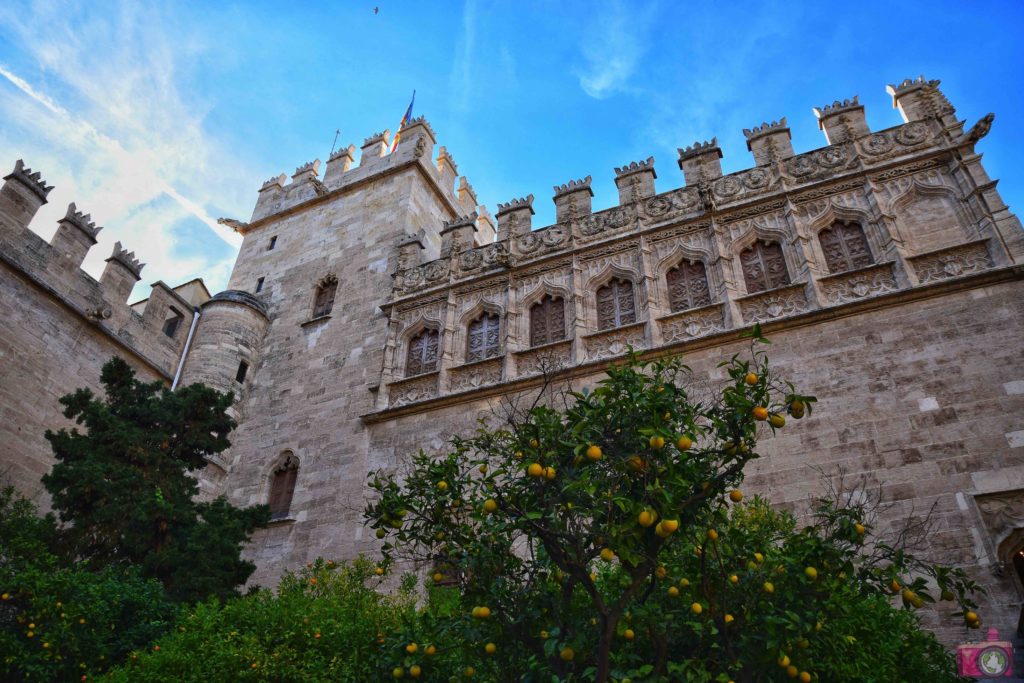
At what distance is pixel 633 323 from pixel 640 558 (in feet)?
27.6

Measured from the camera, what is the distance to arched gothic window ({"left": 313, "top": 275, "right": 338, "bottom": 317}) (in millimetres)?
17750

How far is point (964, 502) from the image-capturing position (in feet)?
30.0

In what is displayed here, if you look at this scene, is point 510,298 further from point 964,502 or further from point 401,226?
point 964,502

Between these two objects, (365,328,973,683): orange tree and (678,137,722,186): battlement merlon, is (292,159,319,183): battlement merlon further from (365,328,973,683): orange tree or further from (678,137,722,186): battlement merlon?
(365,328,973,683): orange tree

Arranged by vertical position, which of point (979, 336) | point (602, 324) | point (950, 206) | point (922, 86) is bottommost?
point (979, 336)

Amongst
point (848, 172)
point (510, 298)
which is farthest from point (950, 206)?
point (510, 298)

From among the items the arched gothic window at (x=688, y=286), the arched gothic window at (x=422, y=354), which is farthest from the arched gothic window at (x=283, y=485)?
the arched gothic window at (x=688, y=286)

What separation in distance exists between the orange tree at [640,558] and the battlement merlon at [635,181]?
989 cm

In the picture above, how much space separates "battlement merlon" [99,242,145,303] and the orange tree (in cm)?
1314

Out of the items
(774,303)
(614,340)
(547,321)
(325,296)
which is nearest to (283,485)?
(325,296)

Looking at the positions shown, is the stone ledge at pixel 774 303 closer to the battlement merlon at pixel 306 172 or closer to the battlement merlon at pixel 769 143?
the battlement merlon at pixel 769 143

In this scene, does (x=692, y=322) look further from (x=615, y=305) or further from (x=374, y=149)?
(x=374, y=149)

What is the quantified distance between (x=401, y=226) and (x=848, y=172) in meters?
10.2

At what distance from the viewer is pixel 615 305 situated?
538 inches
